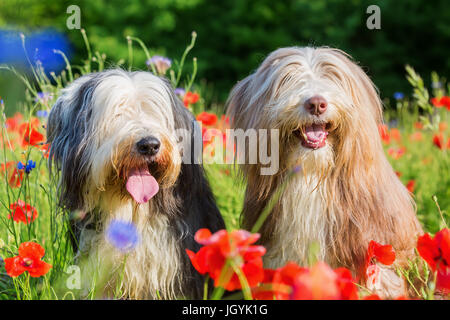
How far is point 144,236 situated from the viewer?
272 centimetres

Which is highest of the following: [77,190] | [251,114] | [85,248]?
[251,114]

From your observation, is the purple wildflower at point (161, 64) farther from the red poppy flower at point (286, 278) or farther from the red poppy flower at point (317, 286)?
the red poppy flower at point (317, 286)

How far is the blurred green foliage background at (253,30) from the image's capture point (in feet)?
41.5

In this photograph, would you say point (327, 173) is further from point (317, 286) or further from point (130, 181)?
point (317, 286)

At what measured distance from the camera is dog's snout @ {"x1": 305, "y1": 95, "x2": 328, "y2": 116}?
248 centimetres

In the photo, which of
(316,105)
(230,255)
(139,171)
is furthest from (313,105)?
(230,255)

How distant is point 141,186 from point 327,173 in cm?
93

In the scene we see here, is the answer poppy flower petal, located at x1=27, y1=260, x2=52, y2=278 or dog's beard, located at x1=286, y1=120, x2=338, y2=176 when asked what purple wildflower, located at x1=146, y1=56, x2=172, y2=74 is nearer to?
dog's beard, located at x1=286, y1=120, x2=338, y2=176

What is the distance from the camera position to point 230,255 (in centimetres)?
153

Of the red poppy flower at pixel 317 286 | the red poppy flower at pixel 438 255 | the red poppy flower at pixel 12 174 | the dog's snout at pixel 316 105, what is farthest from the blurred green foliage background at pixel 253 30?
the red poppy flower at pixel 317 286
